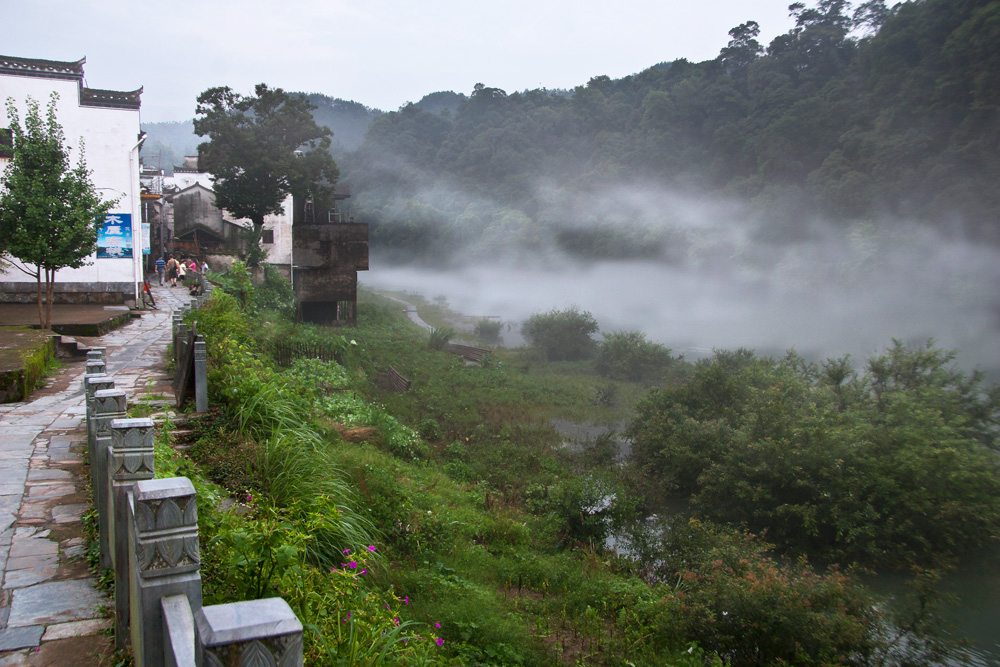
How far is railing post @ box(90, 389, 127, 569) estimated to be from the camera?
13.6 ft

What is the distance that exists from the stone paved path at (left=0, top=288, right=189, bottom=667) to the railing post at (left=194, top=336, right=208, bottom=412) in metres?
1.22

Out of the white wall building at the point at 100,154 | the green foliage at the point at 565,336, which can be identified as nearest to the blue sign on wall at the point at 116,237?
the white wall building at the point at 100,154

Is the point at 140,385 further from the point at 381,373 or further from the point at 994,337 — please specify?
the point at 994,337

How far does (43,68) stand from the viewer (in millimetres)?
19453

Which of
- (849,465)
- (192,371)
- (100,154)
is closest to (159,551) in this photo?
(192,371)

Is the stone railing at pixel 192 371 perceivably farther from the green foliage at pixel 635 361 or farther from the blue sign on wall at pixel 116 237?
the green foliage at pixel 635 361

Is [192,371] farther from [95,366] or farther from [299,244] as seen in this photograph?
[299,244]

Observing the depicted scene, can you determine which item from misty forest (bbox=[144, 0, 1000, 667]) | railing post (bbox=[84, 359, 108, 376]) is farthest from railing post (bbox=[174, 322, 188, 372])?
railing post (bbox=[84, 359, 108, 376])

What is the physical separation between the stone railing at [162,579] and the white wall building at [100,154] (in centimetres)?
1841

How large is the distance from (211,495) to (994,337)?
140 ft

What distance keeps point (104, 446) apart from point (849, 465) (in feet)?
45.5

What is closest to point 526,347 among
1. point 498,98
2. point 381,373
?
point 381,373

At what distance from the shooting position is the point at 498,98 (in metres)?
87.8

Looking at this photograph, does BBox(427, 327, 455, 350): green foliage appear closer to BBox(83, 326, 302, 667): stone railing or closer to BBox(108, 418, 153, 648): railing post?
BBox(83, 326, 302, 667): stone railing
